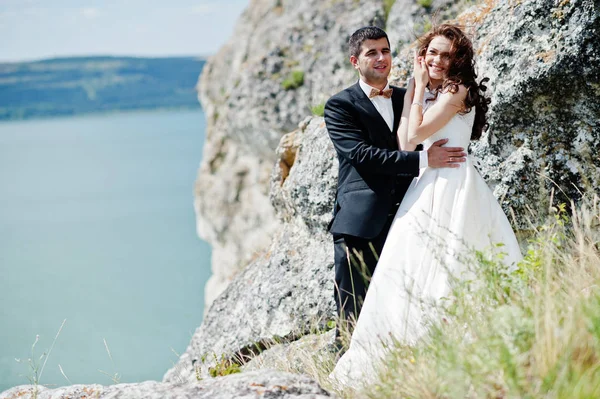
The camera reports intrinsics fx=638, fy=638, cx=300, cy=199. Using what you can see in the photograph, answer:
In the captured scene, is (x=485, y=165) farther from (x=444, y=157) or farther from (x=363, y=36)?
(x=363, y=36)

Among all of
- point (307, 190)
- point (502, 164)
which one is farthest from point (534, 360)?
point (307, 190)

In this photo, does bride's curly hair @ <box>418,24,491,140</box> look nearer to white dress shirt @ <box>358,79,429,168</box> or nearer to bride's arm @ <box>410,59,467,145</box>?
bride's arm @ <box>410,59,467,145</box>

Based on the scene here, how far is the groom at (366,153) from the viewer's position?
4711mm

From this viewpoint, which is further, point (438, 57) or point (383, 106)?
point (383, 106)

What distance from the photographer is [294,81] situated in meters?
21.5

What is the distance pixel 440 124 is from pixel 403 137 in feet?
1.01

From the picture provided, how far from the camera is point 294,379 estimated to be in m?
3.63

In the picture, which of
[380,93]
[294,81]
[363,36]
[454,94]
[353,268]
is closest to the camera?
[454,94]

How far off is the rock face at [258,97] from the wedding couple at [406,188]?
34.1ft

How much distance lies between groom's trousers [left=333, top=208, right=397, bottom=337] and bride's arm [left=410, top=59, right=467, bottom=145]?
72 centimetres

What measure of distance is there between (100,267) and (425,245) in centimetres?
5075

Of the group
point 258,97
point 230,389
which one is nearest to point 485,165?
point 230,389

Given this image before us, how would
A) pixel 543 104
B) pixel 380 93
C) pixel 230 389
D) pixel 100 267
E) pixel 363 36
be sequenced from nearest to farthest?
pixel 230 389, pixel 363 36, pixel 380 93, pixel 543 104, pixel 100 267

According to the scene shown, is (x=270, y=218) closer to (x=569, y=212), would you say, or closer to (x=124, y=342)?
(x=124, y=342)
